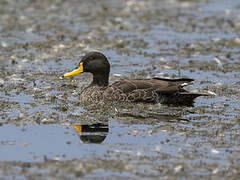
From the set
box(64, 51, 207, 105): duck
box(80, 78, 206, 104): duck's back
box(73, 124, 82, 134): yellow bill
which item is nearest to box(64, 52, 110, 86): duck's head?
box(64, 51, 207, 105): duck

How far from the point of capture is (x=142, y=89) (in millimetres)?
13031

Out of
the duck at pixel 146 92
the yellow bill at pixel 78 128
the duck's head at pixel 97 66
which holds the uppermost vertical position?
the duck's head at pixel 97 66

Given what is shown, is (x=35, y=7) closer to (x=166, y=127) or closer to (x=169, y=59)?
(x=169, y=59)

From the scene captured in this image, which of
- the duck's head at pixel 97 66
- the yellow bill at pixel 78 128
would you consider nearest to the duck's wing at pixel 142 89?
the duck's head at pixel 97 66

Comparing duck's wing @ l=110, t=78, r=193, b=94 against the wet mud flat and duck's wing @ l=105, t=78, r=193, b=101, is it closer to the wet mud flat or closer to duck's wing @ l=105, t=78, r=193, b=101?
duck's wing @ l=105, t=78, r=193, b=101

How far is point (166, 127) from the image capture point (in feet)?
36.6

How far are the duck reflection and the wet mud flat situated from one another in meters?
0.02

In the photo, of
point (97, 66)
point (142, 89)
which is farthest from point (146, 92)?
point (97, 66)

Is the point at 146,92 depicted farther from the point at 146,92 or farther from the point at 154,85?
the point at 154,85

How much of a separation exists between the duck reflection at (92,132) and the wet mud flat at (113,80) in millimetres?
17

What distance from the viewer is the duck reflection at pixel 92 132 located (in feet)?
34.0

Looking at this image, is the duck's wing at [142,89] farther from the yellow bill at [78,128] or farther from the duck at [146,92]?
the yellow bill at [78,128]

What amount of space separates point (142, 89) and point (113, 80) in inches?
Result: 90.7

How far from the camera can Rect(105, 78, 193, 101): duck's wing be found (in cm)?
1296
